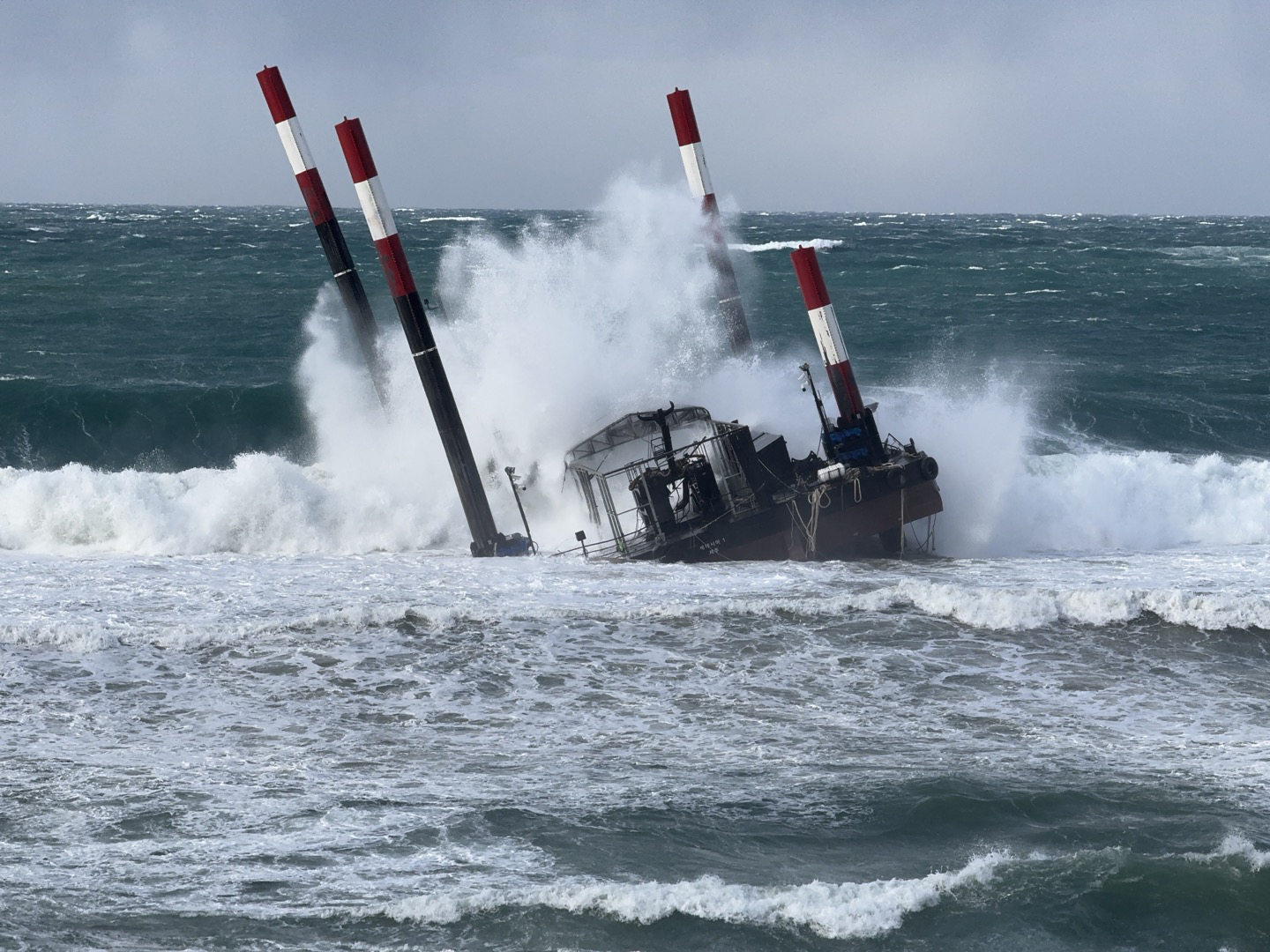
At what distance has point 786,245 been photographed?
9456cm

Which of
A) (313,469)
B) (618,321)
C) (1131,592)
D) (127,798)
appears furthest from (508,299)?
(127,798)

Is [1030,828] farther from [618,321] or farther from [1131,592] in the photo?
[618,321]

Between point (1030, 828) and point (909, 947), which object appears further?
point (1030, 828)

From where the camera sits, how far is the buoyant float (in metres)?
22.0

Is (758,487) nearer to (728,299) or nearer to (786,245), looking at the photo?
(728,299)

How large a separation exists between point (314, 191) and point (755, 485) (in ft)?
34.4

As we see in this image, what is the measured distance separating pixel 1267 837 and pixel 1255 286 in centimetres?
6356

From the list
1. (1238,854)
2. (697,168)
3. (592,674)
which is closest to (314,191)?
(697,168)

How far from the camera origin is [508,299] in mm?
28953

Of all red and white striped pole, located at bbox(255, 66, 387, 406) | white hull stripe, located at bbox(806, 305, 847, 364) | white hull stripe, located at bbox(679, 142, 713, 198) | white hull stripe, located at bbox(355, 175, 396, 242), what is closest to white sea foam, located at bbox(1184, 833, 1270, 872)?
white hull stripe, located at bbox(806, 305, 847, 364)

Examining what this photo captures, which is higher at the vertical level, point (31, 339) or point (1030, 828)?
point (31, 339)

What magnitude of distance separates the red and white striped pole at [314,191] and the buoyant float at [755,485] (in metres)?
5.50

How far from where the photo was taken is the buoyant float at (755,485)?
22.0m

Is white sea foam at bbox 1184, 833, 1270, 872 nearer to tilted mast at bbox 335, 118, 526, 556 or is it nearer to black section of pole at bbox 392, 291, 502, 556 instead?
tilted mast at bbox 335, 118, 526, 556
